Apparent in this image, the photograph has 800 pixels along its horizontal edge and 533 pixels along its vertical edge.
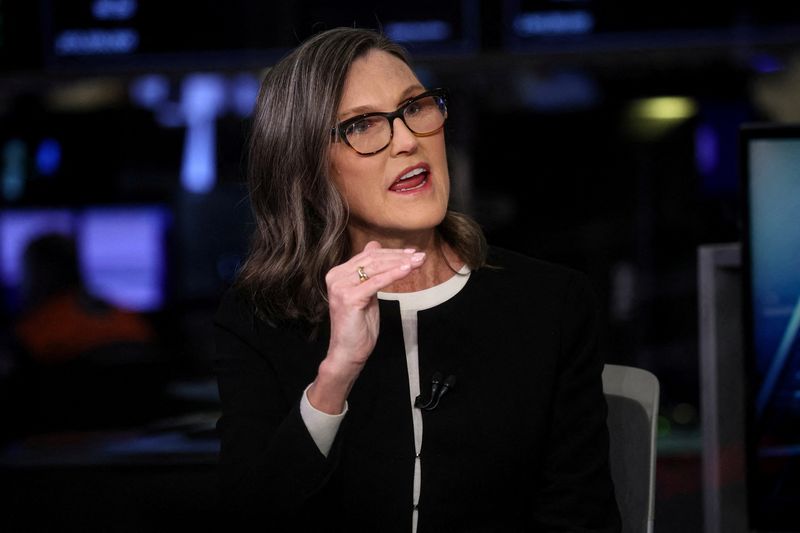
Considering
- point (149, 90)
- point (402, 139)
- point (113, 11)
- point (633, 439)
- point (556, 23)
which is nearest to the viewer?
point (402, 139)

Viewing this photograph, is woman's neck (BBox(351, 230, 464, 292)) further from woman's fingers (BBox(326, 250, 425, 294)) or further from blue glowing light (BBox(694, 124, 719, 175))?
blue glowing light (BBox(694, 124, 719, 175))

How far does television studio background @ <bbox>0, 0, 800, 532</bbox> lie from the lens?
3.09 m

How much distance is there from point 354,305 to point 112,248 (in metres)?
3.23

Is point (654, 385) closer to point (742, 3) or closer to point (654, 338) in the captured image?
point (742, 3)

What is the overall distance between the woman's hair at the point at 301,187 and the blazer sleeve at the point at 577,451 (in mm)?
237

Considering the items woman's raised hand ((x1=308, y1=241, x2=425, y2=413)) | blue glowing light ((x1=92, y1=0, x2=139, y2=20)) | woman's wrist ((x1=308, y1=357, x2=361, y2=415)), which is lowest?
woman's wrist ((x1=308, y1=357, x2=361, y2=415))

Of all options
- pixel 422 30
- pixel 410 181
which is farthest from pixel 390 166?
pixel 422 30

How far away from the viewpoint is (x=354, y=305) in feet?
4.24

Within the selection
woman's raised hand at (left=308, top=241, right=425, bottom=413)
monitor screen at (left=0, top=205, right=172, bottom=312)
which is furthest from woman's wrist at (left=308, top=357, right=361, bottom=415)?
monitor screen at (left=0, top=205, right=172, bottom=312)

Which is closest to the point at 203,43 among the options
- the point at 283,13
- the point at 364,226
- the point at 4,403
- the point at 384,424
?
the point at 283,13

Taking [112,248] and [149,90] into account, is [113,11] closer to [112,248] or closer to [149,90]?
[149,90]

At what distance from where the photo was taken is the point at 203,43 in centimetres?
317

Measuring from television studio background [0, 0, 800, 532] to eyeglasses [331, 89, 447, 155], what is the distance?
159cm

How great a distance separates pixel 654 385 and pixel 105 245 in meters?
3.27
